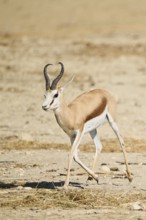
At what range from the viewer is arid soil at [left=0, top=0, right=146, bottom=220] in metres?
8.97

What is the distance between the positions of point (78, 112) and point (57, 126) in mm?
4634

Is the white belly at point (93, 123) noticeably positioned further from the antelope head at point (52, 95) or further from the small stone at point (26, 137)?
the small stone at point (26, 137)

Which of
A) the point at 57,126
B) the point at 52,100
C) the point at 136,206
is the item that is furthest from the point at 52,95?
the point at 57,126

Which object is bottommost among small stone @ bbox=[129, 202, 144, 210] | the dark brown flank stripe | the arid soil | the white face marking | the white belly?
the arid soil

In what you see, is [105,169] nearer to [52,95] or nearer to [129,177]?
[129,177]

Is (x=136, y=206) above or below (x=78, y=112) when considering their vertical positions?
below

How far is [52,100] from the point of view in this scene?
9.99m

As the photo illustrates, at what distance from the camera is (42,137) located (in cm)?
1378

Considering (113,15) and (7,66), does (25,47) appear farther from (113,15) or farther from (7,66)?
(113,15)

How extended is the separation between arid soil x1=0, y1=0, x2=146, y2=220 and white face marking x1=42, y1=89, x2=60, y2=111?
0.86m

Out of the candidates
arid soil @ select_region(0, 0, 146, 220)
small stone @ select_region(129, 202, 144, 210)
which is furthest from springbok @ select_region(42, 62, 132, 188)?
small stone @ select_region(129, 202, 144, 210)

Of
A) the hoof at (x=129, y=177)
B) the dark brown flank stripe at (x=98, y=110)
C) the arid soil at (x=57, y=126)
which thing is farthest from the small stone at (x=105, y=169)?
the dark brown flank stripe at (x=98, y=110)

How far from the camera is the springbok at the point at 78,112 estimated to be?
10047 millimetres

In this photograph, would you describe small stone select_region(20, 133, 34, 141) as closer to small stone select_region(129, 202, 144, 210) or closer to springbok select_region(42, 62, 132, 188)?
springbok select_region(42, 62, 132, 188)
